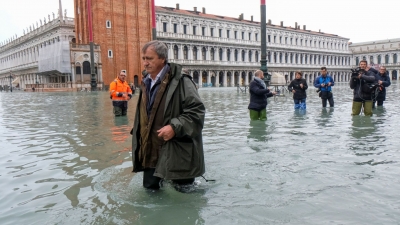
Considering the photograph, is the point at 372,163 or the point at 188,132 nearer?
the point at 188,132

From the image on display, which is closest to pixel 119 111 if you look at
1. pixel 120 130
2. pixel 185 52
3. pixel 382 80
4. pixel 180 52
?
pixel 120 130

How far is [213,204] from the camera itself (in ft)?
10.9

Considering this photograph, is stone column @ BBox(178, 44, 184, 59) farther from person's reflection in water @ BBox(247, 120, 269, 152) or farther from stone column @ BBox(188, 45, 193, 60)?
person's reflection in water @ BBox(247, 120, 269, 152)

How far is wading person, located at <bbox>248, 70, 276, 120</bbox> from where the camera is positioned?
852 centimetres

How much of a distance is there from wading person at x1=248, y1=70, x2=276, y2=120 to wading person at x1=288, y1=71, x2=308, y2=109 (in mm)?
2774

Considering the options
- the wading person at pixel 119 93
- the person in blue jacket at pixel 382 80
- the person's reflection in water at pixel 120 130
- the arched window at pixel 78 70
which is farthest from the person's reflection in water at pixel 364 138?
the arched window at pixel 78 70

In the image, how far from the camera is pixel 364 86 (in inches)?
357

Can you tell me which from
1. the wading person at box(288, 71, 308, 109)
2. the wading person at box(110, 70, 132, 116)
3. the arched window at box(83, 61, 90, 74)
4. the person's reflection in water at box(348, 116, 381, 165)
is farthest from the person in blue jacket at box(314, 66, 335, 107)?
the arched window at box(83, 61, 90, 74)

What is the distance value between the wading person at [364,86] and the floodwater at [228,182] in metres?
2.13

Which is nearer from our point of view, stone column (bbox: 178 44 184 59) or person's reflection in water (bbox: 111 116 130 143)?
person's reflection in water (bbox: 111 116 130 143)

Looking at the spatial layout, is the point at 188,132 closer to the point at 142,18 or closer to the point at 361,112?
the point at 361,112

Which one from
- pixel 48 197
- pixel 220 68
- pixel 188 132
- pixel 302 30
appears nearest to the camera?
pixel 188 132

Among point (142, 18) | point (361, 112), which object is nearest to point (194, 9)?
point (142, 18)

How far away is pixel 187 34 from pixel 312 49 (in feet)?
118
